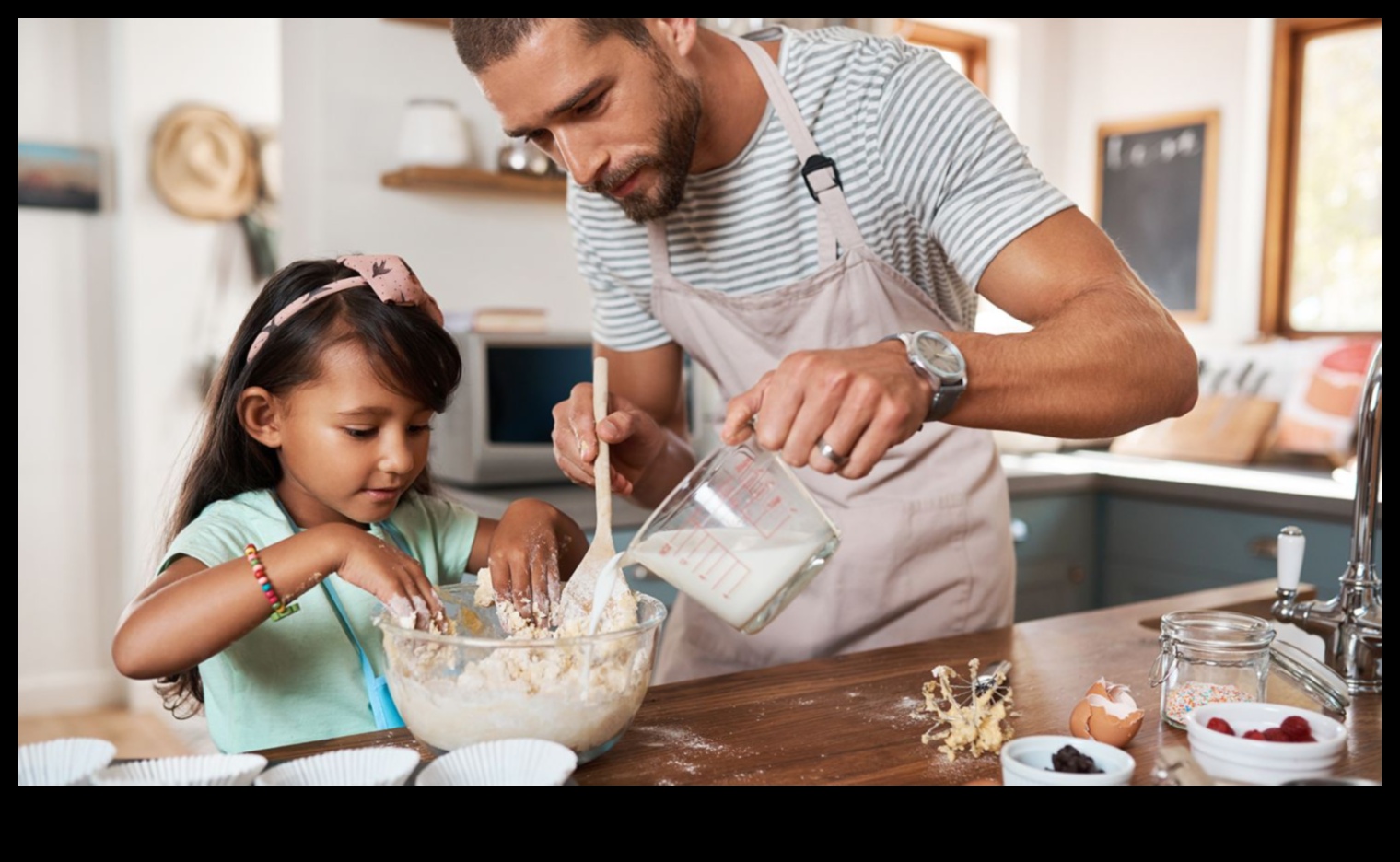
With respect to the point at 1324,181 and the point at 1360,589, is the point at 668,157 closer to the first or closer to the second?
the point at 1360,589

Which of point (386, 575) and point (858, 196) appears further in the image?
point (858, 196)

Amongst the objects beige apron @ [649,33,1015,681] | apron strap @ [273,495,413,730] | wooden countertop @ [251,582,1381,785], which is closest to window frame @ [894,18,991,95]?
beige apron @ [649,33,1015,681]

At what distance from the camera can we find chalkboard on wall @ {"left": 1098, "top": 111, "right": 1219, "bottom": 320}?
374 cm

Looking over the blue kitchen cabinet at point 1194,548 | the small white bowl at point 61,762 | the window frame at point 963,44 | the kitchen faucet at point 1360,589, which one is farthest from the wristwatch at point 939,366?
the window frame at point 963,44

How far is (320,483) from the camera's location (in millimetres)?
1270

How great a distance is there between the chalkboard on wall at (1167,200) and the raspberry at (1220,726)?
9.99 feet

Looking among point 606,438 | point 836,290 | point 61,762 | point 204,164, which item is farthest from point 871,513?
point 204,164

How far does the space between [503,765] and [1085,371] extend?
588 millimetres

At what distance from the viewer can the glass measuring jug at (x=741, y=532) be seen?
97 cm

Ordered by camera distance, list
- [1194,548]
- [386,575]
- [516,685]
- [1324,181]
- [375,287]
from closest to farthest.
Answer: [516,685] → [386,575] → [375,287] → [1194,548] → [1324,181]

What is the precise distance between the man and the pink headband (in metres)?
0.21

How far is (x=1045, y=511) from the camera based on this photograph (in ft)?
10.1
